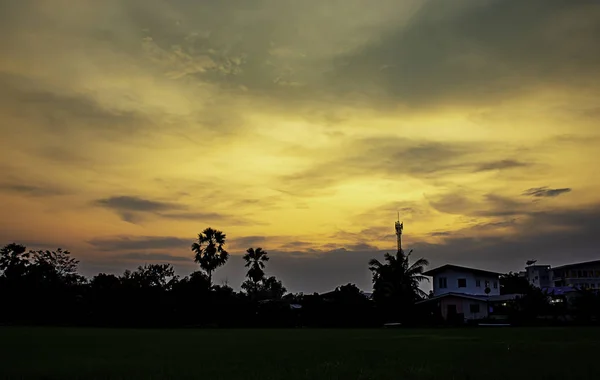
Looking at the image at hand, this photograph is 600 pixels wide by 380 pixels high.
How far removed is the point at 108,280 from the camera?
61.9 metres

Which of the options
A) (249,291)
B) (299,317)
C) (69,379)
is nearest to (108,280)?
(299,317)

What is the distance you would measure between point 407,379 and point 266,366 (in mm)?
4037

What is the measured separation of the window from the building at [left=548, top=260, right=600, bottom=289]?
25512 mm

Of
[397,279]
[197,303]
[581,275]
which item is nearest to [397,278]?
[397,279]

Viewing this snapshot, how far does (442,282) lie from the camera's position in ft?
240

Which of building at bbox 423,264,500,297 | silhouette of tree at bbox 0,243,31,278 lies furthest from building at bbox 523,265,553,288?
silhouette of tree at bbox 0,243,31,278

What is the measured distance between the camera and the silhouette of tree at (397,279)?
64125 millimetres

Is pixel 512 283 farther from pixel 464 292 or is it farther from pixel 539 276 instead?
pixel 464 292

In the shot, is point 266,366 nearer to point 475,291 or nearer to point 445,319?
point 445,319

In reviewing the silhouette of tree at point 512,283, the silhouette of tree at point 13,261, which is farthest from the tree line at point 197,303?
the silhouette of tree at point 512,283

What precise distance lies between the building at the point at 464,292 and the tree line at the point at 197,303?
2.60 metres

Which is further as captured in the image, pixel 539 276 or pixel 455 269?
pixel 539 276

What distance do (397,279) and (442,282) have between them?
10.0 m

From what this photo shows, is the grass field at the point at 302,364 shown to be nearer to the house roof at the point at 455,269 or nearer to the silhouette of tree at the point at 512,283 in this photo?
the house roof at the point at 455,269
